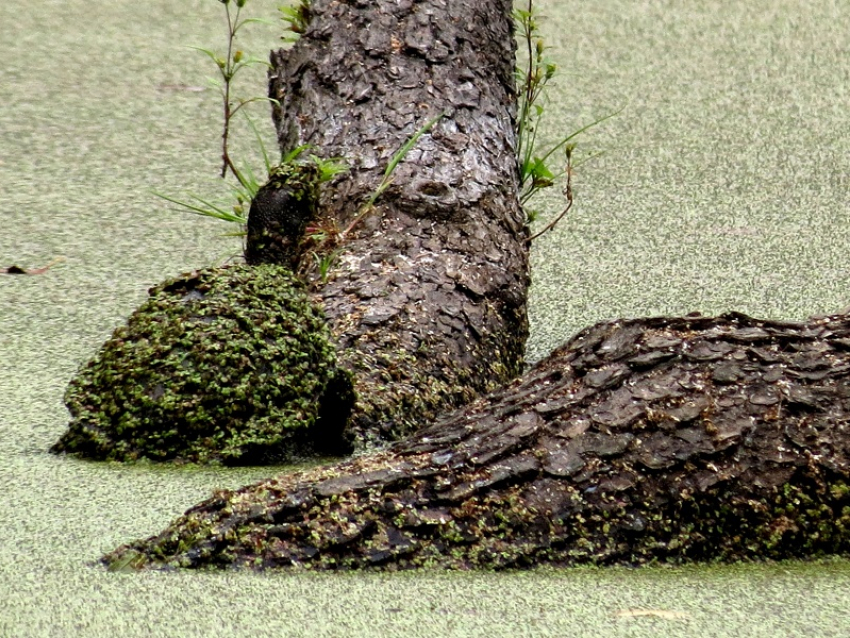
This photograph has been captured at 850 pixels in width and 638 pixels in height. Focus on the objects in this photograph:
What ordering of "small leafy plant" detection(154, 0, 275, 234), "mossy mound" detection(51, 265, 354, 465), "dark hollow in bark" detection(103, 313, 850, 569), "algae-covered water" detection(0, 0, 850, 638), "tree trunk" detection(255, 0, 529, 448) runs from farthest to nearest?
"small leafy plant" detection(154, 0, 275, 234) → "tree trunk" detection(255, 0, 529, 448) → "mossy mound" detection(51, 265, 354, 465) → "dark hollow in bark" detection(103, 313, 850, 569) → "algae-covered water" detection(0, 0, 850, 638)

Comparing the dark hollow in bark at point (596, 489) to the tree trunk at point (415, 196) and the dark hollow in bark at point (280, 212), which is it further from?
the dark hollow in bark at point (280, 212)

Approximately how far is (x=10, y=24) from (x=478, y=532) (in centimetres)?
366

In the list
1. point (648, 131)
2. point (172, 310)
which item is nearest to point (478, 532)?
point (172, 310)

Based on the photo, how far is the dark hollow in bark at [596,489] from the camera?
5.23 ft

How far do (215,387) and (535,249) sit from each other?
1391 millimetres

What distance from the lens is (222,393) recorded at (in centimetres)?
199

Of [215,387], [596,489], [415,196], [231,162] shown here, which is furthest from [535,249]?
[596,489]

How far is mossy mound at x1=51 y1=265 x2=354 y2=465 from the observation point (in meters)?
1.99

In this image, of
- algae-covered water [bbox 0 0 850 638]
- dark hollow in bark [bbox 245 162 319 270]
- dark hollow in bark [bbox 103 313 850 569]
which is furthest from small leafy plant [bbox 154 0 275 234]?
dark hollow in bark [bbox 103 313 850 569]

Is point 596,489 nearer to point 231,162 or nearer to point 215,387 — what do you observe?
point 215,387

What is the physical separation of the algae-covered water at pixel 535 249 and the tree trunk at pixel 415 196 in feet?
0.89

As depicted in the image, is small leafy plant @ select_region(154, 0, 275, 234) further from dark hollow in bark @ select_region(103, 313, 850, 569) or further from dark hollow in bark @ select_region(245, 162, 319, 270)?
dark hollow in bark @ select_region(103, 313, 850, 569)

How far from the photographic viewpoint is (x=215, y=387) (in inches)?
78.6

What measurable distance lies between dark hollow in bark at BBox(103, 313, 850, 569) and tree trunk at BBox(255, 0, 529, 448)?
452mm
